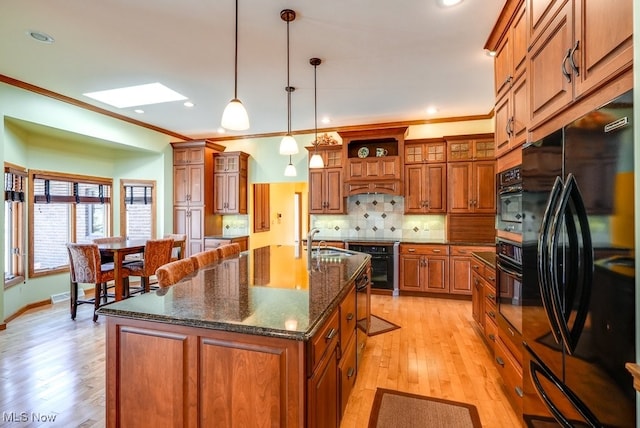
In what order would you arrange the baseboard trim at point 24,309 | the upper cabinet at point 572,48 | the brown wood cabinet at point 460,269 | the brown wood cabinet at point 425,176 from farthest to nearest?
the brown wood cabinet at point 425,176 < the brown wood cabinet at point 460,269 < the baseboard trim at point 24,309 < the upper cabinet at point 572,48

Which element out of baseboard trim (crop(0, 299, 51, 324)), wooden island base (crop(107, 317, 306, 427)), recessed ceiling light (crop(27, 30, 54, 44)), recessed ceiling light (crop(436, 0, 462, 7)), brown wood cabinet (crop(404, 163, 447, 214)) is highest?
recessed ceiling light (crop(27, 30, 54, 44))

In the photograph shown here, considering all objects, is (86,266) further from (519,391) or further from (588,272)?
(588,272)

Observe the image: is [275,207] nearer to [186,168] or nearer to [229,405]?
[186,168]

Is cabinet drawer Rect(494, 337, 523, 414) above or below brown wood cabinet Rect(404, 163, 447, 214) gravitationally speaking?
below

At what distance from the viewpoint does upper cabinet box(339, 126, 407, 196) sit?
5.03m

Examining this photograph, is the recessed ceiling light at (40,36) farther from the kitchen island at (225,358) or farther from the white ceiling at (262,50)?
the kitchen island at (225,358)

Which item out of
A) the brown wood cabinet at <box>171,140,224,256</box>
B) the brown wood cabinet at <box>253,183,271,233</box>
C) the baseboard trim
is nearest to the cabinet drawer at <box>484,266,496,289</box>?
the brown wood cabinet at <box>253,183,271,233</box>

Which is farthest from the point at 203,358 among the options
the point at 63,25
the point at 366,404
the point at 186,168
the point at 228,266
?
the point at 186,168

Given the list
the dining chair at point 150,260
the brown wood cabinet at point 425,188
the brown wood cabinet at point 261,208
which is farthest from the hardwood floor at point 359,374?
the brown wood cabinet at point 261,208

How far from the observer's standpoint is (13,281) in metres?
3.94

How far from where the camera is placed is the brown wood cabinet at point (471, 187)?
4.72 meters

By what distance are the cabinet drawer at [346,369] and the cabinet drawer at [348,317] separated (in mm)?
66

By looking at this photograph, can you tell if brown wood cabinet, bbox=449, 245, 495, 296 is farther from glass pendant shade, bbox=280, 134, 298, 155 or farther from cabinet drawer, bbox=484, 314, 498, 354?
glass pendant shade, bbox=280, 134, 298, 155

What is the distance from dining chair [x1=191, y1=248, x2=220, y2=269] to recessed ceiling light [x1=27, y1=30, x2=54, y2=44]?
7.77 feet
